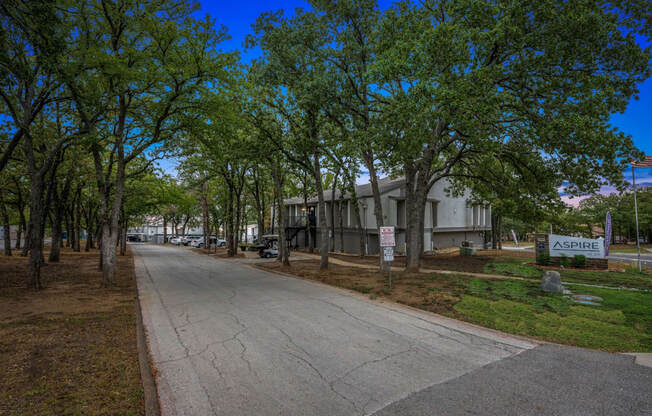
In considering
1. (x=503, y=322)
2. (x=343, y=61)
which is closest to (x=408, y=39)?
(x=343, y=61)

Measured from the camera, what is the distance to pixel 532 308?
8.43 metres

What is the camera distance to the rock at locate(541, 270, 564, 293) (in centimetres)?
1040

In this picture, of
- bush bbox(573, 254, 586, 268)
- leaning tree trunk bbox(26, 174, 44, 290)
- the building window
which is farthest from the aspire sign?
leaning tree trunk bbox(26, 174, 44, 290)

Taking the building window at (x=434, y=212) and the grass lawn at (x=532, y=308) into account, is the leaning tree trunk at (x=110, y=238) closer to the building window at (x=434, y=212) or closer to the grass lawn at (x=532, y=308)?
the grass lawn at (x=532, y=308)

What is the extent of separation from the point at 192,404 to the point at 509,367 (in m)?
4.71

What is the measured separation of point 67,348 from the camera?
5625mm

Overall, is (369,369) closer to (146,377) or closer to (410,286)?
(146,377)

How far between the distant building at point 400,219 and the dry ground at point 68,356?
70.2 ft

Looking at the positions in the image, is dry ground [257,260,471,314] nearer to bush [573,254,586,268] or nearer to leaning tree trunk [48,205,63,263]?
bush [573,254,586,268]

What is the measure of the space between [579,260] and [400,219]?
13.2m

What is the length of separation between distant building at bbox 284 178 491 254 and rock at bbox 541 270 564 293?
45.7ft

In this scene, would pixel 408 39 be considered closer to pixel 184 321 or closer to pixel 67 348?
pixel 184 321

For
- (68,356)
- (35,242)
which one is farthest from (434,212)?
(68,356)

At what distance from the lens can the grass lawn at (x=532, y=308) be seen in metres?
6.41
